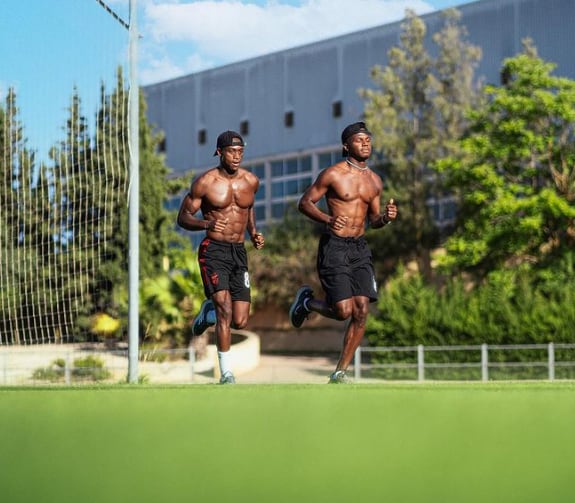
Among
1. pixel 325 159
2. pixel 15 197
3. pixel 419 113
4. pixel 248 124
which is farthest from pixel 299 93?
pixel 15 197

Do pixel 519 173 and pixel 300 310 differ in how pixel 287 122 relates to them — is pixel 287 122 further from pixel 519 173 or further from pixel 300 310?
pixel 300 310

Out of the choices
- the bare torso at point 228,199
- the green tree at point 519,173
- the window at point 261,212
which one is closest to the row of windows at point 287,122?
the window at point 261,212

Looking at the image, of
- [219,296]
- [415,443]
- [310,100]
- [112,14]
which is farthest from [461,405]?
[310,100]

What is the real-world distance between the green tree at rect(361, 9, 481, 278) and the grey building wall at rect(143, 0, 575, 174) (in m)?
4.12

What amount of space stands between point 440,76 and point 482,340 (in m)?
13.7

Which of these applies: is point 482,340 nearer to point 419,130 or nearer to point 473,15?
point 419,130

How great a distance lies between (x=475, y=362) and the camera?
31750 millimetres

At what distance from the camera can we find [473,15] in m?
46.4

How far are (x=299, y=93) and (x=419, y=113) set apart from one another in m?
12.2

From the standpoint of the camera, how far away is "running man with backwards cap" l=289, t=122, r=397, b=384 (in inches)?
320

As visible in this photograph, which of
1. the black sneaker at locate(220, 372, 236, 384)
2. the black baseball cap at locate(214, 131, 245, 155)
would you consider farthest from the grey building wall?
the black sneaker at locate(220, 372, 236, 384)

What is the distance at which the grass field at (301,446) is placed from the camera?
388cm

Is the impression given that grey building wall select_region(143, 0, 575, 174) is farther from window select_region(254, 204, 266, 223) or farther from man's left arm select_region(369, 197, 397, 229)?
man's left arm select_region(369, 197, 397, 229)

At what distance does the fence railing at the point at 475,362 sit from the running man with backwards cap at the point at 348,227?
2099 cm
